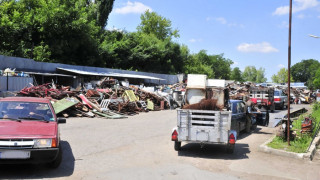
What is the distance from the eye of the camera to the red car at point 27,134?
19.0ft

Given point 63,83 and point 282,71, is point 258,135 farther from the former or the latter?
point 282,71

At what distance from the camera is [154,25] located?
259 feet

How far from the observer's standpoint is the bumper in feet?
19.0

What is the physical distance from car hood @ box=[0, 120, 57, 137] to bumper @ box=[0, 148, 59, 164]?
35 cm

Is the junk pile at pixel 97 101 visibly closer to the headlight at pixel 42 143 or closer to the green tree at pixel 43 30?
the green tree at pixel 43 30

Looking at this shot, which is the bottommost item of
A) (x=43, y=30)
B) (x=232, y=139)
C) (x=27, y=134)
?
(x=232, y=139)

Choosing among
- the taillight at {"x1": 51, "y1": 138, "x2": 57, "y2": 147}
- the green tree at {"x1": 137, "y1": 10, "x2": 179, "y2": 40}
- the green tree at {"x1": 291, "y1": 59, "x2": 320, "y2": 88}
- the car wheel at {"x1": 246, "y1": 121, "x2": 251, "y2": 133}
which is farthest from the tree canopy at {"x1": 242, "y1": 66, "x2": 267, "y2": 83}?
the taillight at {"x1": 51, "y1": 138, "x2": 57, "y2": 147}

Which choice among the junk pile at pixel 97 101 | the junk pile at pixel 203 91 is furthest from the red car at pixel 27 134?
the junk pile at pixel 97 101

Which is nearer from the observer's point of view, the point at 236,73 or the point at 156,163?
the point at 156,163

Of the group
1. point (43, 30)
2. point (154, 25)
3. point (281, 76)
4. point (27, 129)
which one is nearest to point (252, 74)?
point (281, 76)

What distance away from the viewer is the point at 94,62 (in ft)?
143

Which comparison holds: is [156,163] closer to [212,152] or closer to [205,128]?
[205,128]

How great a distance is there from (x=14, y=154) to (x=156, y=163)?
11.0 feet

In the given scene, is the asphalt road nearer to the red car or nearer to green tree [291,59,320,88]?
the red car
